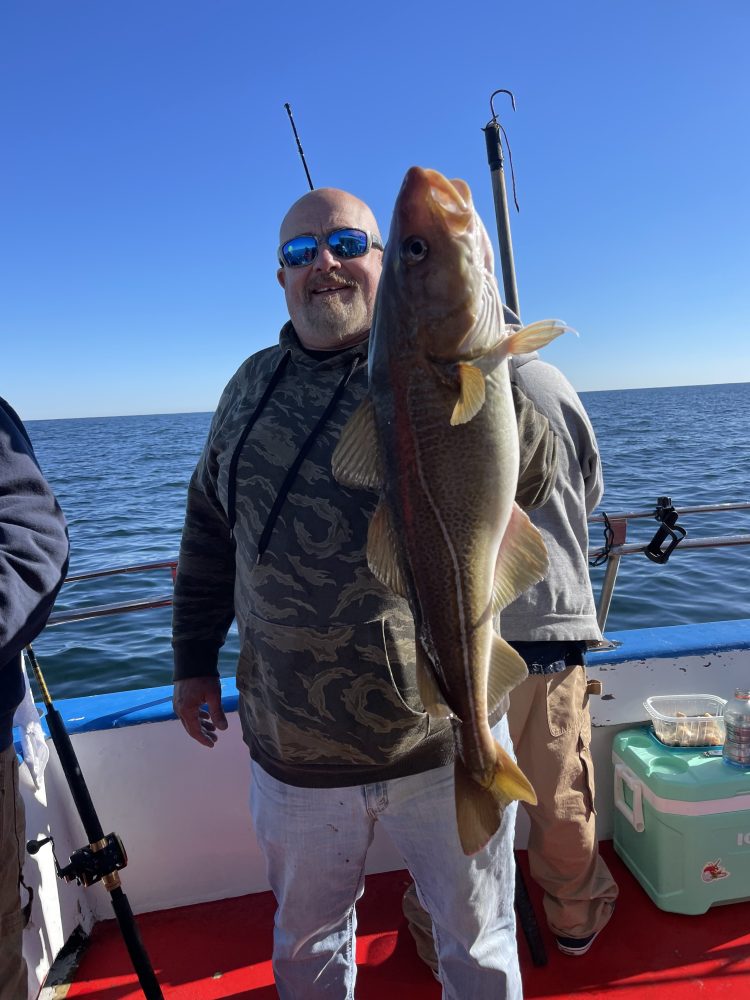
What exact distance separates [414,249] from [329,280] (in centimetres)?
68

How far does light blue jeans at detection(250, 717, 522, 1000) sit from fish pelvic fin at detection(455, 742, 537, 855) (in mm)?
327

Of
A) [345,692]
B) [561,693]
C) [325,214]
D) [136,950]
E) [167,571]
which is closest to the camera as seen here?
[345,692]

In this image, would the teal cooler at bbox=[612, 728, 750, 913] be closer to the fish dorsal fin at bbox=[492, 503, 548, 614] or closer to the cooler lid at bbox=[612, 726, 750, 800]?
the cooler lid at bbox=[612, 726, 750, 800]

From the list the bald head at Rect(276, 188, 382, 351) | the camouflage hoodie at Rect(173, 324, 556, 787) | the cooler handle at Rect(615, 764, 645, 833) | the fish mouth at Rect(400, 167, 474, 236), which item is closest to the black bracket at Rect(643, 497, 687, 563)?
the cooler handle at Rect(615, 764, 645, 833)

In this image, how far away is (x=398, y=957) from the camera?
2.97 metres

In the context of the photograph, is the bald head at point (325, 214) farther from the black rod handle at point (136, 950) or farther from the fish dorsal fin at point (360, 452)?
the black rod handle at point (136, 950)

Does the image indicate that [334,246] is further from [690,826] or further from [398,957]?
[398,957]

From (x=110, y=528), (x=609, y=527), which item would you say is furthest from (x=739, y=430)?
(x=609, y=527)

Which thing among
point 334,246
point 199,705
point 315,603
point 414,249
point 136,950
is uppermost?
point 334,246

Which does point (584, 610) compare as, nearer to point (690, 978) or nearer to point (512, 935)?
point (512, 935)

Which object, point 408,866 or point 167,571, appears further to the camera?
point 167,571

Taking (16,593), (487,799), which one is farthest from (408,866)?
(16,593)

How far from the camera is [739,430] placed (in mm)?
36781

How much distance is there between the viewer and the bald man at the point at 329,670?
1.94 m
